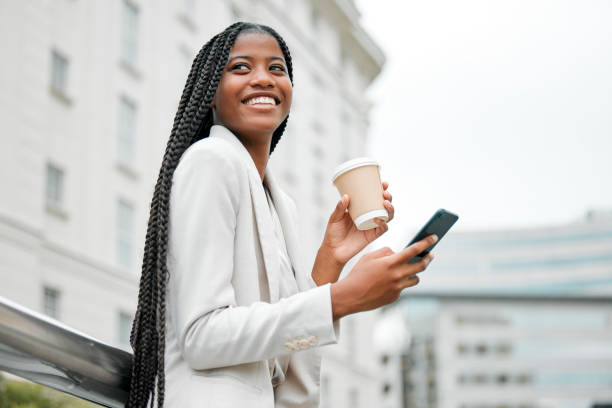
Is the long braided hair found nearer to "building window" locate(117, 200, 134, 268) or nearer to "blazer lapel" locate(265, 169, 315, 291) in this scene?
"blazer lapel" locate(265, 169, 315, 291)

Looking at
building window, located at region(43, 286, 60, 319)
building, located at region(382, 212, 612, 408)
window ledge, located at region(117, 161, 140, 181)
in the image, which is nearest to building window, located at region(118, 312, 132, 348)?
building window, located at region(43, 286, 60, 319)

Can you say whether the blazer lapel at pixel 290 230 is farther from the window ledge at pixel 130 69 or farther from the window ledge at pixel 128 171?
the window ledge at pixel 130 69

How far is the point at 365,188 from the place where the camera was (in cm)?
191

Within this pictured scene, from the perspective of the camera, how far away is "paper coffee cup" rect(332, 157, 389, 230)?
1901mm

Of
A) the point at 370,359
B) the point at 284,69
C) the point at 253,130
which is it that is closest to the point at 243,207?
the point at 253,130

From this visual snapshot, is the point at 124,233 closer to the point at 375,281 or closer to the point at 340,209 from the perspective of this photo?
the point at 340,209

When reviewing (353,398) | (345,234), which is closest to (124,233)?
(353,398)

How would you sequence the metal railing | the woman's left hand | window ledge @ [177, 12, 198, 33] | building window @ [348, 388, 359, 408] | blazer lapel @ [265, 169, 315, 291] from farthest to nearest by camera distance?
building window @ [348, 388, 359, 408], window ledge @ [177, 12, 198, 33], the woman's left hand, blazer lapel @ [265, 169, 315, 291], the metal railing

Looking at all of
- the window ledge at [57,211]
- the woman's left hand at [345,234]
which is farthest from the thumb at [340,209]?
the window ledge at [57,211]

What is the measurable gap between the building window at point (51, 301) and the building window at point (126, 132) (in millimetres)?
4026

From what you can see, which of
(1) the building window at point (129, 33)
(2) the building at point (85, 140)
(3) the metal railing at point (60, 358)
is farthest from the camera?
(1) the building window at point (129, 33)

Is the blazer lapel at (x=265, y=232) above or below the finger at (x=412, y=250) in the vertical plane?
above

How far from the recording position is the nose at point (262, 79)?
6.35ft

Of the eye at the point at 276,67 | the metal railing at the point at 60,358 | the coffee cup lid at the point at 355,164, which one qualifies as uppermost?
the eye at the point at 276,67
